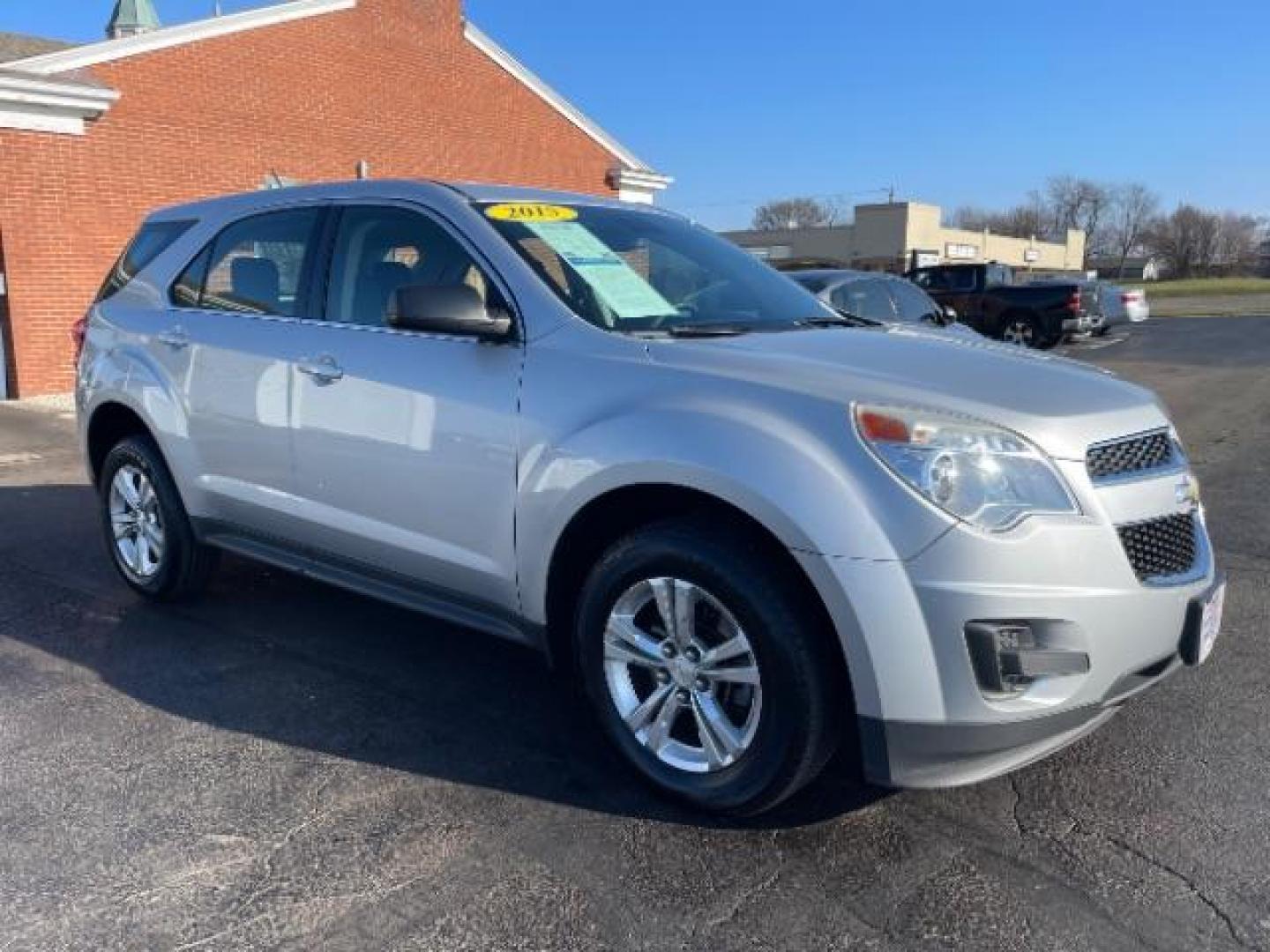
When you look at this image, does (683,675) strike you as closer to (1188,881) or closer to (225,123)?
(1188,881)

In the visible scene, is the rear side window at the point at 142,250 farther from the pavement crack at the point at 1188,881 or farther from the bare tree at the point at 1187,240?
the bare tree at the point at 1187,240

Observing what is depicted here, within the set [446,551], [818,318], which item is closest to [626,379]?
[446,551]

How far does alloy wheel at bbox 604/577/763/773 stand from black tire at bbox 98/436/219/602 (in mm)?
2514

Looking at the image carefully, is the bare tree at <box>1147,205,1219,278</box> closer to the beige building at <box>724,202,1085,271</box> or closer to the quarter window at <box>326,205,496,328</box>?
the beige building at <box>724,202,1085,271</box>

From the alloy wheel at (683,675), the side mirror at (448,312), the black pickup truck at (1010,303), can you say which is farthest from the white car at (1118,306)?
the alloy wheel at (683,675)

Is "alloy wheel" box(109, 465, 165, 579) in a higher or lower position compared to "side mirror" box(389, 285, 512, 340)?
lower

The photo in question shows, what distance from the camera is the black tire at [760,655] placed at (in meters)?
2.78

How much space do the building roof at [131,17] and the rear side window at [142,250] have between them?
24.9 m

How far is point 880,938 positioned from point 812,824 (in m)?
0.53

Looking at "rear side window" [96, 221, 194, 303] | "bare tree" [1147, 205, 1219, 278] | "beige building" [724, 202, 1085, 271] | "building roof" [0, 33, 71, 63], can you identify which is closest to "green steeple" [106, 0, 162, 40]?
"building roof" [0, 33, 71, 63]

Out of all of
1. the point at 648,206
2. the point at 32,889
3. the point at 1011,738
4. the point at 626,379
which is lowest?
the point at 32,889

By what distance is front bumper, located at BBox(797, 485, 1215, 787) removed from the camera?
2574mm

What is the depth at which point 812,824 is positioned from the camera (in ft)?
9.93

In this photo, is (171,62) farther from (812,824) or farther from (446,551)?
(812,824)
